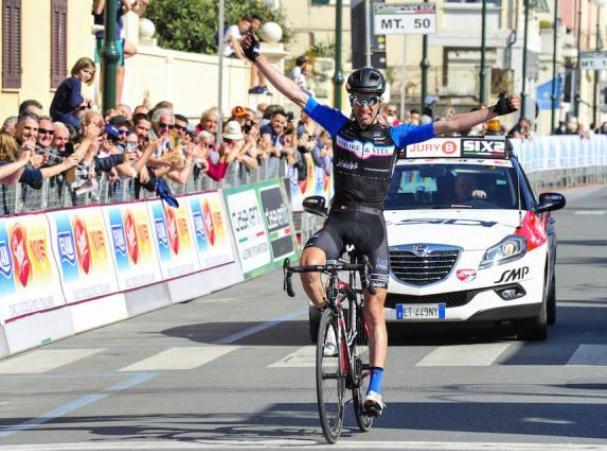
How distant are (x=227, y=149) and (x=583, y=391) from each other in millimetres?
12464

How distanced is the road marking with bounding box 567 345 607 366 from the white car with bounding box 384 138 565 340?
0.67 m

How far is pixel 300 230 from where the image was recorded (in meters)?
27.5

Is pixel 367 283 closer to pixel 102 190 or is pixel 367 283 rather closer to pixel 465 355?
pixel 465 355

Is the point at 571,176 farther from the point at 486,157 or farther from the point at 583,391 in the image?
the point at 583,391

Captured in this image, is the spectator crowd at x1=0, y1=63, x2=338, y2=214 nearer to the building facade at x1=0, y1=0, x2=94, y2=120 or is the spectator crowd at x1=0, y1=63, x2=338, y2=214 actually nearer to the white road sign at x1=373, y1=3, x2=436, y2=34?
the building facade at x1=0, y1=0, x2=94, y2=120

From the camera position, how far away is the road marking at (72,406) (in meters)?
11.2

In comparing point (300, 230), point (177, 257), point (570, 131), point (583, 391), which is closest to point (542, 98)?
point (570, 131)

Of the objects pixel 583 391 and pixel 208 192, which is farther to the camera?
pixel 208 192

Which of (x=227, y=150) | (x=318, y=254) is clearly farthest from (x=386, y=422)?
(x=227, y=150)

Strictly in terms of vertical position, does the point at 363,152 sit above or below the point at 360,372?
above

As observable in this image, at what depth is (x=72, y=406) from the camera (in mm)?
12312

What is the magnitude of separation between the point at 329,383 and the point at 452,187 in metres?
6.75

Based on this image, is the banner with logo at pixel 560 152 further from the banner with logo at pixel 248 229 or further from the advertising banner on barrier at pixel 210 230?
the advertising banner on barrier at pixel 210 230

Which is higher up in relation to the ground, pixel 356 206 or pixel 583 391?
pixel 356 206
